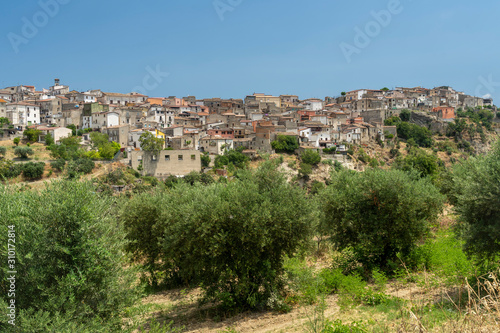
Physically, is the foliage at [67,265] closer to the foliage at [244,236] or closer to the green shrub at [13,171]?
the foliage at [244,236]

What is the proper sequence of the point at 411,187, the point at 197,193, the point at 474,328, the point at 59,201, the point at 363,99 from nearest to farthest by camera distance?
the point at 474,328, the point at 59,201, the point at 197,193, the point at 411,187, the point at 363,99

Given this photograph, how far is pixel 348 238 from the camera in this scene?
563 inches

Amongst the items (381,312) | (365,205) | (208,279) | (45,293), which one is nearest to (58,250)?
(45,293)

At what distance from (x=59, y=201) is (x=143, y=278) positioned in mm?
7604

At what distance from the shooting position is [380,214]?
13172 millimetres

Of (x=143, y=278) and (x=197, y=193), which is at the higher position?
(x=197, y=193)

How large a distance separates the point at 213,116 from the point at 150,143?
23.8 m

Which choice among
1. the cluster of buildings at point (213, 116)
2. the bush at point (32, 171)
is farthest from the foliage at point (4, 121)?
the bush at point (32, 171)

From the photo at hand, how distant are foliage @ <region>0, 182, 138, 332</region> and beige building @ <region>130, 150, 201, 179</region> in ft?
146

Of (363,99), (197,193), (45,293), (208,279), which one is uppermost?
(363,99)

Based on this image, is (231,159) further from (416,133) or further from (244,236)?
(244,236)

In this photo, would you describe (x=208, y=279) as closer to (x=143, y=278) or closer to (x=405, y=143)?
(x=143, y=278)

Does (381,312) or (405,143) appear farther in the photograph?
(405,143)

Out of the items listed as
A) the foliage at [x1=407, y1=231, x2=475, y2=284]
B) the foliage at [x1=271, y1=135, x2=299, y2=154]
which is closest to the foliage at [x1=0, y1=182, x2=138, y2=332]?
the foliage at [x1=407, y1=231, x2=475, y2=284]
